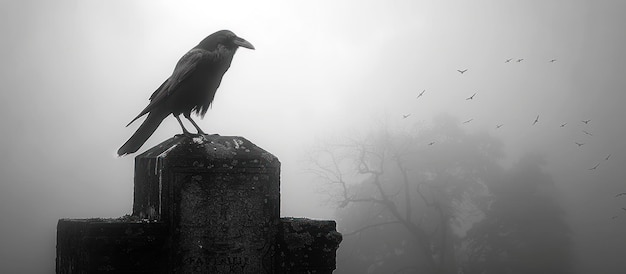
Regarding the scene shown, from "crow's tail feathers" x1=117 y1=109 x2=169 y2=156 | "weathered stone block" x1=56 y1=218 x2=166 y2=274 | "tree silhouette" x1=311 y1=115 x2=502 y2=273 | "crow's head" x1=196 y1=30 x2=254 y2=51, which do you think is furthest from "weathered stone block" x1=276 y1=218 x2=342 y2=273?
"tree silhouette" x1=311 y1=115 x2=502 y2=273

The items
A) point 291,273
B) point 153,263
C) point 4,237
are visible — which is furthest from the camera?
point 4,237

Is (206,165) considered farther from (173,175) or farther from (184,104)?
(184,104)

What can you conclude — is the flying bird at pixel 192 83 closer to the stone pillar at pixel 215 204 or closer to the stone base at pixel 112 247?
the stone pillar at pixel 215 204

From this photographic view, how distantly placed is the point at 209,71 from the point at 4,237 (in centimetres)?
4033

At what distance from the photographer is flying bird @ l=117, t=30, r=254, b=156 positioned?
13.2 ft

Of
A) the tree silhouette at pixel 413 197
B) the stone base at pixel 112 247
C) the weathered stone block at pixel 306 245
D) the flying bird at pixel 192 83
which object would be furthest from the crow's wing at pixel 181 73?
the tree silhouette at pixel 413 197

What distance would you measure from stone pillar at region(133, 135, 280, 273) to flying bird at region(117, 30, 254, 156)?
0.42 metres

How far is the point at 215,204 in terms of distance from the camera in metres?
3.46

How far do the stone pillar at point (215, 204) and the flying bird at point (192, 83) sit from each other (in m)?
0.42

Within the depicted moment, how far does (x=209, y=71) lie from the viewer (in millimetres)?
4191

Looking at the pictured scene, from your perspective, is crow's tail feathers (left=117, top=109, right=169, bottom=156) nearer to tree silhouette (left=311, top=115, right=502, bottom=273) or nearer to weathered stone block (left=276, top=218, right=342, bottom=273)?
weathered stone block (left=276, top=218, right=342, bottom=273)

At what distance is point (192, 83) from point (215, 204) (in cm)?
117

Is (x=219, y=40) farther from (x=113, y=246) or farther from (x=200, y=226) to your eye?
(x=113, y=246)

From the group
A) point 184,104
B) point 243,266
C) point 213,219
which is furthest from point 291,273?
point 184,104
